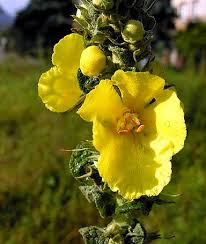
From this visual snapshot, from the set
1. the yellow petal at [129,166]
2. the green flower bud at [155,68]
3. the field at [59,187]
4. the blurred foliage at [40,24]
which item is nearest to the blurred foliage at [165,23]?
the blurred foliage at [40,24]

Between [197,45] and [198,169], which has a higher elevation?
[198,169]

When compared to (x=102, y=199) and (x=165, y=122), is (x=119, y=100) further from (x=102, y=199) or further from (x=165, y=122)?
(x=102, y=199)

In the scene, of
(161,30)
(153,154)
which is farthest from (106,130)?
(161,30)

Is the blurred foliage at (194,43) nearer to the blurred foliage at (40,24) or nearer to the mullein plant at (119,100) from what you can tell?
the blurred foliage at (40,24)

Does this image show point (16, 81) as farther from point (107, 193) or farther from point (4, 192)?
point (107, 193)

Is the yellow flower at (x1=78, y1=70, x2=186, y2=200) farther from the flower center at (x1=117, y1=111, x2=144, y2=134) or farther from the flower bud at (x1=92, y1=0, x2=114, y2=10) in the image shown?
the flower bud at (x1=92, y1=0, x2=114, y2=10)

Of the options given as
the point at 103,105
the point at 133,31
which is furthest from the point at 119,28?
the point at 103,105
